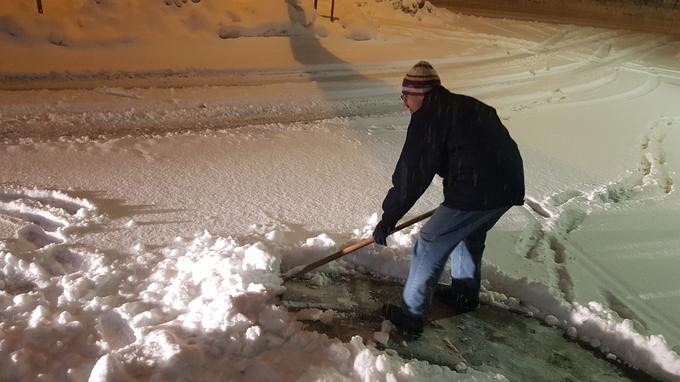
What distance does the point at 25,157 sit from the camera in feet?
14.1

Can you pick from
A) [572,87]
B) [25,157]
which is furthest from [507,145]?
[572,87]

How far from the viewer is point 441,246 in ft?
8.98

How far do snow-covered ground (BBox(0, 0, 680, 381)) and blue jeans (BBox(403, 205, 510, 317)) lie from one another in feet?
1.24

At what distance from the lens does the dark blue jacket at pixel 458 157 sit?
2.45m

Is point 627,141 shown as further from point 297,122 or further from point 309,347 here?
point 309,347

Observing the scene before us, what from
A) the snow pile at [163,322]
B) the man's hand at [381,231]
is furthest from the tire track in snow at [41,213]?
the man's hand at [381,231]

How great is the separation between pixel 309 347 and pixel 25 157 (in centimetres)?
320

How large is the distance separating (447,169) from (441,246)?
1.41 ft

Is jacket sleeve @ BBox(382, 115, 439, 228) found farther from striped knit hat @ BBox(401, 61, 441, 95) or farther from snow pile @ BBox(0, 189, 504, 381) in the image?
snow pile @ BBox(0, 189, 504, 381)

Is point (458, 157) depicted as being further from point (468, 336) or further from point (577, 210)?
point (577, 210)

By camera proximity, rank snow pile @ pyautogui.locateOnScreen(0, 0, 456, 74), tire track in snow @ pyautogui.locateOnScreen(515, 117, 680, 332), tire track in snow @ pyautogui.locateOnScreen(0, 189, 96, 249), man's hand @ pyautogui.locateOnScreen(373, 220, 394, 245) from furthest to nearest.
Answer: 1. snow pile @ pyautogui.locateOnScreen(0, 0, 456, 74)
2. tire track in snow @ pyautogui.locateOnScreen(515, 117, 680, 332)
3. tire track in snow @ pyautogui.locateOnScreen(0, 189, 96, 249)
4. man's hand @ pyautogui.locateOnScreen(373, 220, 394, 245)

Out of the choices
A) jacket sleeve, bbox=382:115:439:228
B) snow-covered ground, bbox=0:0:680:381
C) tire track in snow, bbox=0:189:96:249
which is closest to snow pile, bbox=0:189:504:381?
snow-covered ground, bbox=0:0:680:381

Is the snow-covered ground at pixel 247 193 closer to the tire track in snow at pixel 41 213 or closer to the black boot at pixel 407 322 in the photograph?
the tire track in snow at pixel 41 213

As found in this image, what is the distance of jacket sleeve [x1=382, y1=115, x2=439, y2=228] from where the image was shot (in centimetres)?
245
